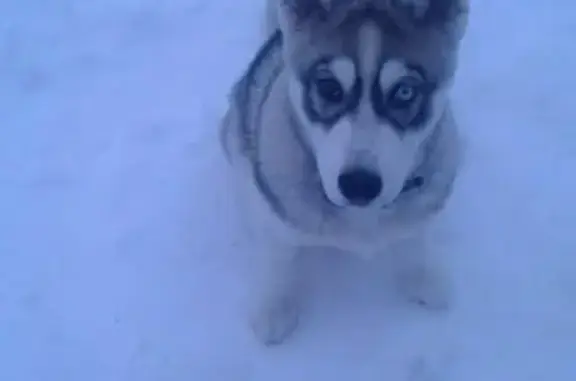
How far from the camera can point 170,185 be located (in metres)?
2.85

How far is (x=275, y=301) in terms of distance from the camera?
8.02 feet

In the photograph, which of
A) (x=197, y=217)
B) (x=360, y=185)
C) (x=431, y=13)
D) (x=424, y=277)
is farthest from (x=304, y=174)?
(x=197, y=217)

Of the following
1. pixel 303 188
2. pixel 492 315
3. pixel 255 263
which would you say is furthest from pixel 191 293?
pixel 492 315

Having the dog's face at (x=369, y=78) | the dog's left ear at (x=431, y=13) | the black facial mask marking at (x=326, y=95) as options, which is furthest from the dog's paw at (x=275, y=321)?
the dog's left ear at (x=431, y=13)

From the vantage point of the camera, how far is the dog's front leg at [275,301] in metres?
2.41

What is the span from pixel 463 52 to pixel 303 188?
1.40 metres

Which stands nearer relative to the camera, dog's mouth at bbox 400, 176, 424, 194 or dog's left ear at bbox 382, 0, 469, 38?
dog's left ear at bbox 382, 0, 469, 38

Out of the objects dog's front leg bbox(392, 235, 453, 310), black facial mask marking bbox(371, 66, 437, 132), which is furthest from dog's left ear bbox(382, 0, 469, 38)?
dog's front leg bbox(392, 235, 453, 310)

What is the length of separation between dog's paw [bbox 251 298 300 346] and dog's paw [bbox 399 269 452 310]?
0.39 meters

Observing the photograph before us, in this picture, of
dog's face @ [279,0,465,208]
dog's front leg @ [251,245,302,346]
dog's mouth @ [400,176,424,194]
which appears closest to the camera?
dog's face @ [279,0,465,208]

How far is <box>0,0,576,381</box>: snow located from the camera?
2451 mm

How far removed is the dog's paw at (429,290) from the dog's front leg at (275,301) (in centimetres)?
38

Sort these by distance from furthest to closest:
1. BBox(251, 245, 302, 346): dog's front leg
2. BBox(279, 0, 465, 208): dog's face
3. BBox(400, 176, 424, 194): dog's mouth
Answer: BBox(251, 245, 302, 346): dog's front leg → BBox(400, 176, 424, 194): dog's mouth → BBox(279, 0, 465, 208): dog's face

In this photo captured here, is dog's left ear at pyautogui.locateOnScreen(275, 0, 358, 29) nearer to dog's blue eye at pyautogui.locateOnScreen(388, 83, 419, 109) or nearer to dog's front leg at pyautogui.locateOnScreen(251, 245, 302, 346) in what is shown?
dog's blue eye at pyautogui.locateOnScreen(388, 83, 419, 109)
